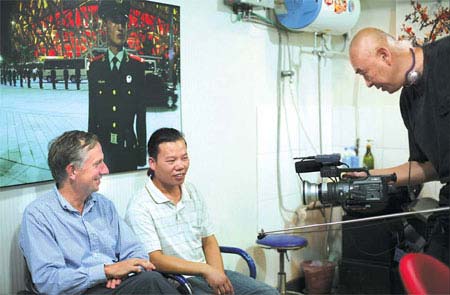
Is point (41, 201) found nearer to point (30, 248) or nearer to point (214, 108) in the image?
point (30, 248)

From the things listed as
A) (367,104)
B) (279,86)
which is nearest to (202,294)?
(279,86)

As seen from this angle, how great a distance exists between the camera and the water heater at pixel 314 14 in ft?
10.4

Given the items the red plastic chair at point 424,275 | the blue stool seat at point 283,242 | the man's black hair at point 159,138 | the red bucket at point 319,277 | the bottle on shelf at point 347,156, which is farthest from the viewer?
the bottle on shelf at point 347,156

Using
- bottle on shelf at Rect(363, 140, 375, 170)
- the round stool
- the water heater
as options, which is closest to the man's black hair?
the round stool

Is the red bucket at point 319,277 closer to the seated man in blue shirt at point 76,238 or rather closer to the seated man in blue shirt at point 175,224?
the seated man in blue shirt at point 175,224

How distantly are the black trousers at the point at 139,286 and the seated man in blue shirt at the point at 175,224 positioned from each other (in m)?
0.24

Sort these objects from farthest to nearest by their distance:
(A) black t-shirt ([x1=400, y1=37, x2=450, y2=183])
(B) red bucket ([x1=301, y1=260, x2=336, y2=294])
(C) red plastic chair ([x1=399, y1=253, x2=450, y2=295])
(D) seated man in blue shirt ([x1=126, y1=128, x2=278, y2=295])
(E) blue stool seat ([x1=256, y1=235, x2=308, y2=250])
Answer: (B) red bucket ([x1=301, y1=260, x2=336, y2=294]) < (E) blue stool seat ([x1=256, y1=235, x2=308, y2=250]) < (D) seated man in blue shirt ([x1=126, y1=128, x2=278, y2=295]) < (A) black t-shirt ([x1=400, y1=37, x2=450, y2=183]) < (C) red plastic chair ([x1=399, y1=253, x2=450, y2=295])

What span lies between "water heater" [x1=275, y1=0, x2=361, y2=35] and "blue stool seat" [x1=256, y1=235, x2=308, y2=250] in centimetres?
119

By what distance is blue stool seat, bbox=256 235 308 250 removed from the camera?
304cm

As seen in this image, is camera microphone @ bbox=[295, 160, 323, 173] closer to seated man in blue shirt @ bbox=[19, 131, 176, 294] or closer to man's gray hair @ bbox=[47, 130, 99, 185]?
seated man in blue shirt @ bbox=[19, 131, 176, 294]

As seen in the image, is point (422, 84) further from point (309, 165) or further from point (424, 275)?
point (424, 275)

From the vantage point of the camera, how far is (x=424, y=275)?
142cm

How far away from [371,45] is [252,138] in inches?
51.1

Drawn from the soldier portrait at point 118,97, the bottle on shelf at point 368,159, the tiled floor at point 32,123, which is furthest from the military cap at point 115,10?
the bottle on shelf at point 368,159
